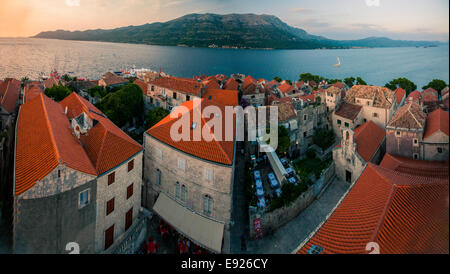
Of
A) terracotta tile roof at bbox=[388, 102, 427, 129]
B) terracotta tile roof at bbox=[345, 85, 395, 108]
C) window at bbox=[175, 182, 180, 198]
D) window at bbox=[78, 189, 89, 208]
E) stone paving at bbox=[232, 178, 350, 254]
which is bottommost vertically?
stone paving at bbox=[232, 178, 350, 254]

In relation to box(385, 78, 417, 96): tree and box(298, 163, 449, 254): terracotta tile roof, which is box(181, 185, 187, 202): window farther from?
box(385, 78, 417, 96): tree

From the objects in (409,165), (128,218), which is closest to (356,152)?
(409,165)

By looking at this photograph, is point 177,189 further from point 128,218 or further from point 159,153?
point 128,218

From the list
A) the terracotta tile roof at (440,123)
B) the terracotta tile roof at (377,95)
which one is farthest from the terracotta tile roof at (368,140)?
the terracotta tile roof at (440,123)

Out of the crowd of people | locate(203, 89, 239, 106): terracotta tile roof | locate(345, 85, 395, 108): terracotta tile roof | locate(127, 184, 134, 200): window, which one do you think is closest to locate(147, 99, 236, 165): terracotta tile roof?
locate(127, 184, 134, 200): window
